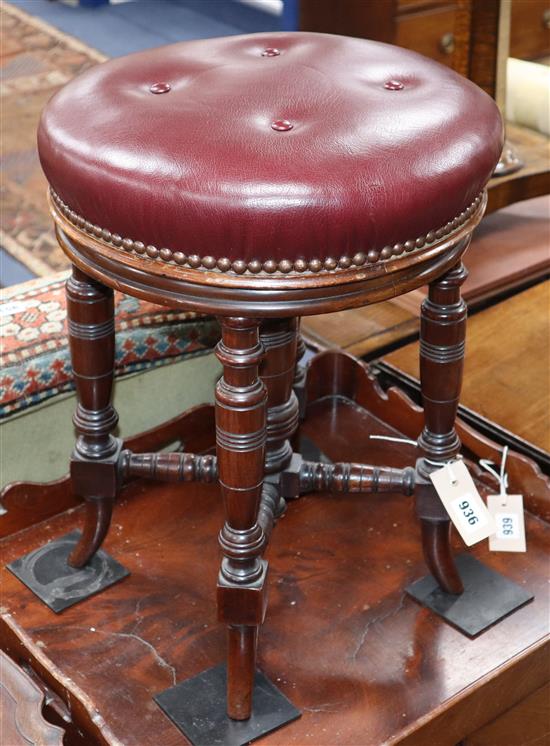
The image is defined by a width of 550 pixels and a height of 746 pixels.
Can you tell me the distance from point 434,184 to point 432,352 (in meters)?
0.21

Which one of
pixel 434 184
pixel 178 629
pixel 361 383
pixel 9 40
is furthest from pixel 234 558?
pixel 9 40

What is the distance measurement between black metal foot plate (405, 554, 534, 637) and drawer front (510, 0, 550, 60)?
119cm

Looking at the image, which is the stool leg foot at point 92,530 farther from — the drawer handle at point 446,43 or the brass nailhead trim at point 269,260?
the drawer handle at point 446,43

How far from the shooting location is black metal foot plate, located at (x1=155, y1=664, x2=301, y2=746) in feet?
3.01

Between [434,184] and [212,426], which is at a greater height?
[434,184]

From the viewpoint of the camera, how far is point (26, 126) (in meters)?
1.44

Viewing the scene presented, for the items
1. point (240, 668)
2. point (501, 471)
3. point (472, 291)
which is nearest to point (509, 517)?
point (501, 471)

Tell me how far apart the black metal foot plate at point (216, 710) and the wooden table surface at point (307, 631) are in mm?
11

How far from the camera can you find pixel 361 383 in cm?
133

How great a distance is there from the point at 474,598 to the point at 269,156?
53 cm

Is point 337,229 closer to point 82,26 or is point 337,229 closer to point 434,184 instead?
point 434,184

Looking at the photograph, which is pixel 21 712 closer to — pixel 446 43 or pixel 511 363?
pixel 511 363

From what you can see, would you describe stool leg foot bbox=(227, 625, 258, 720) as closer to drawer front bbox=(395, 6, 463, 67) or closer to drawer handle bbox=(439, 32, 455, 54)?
drawer front bbox=(395, 6, 463, 67)

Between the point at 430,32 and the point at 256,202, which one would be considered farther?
the point at 430,32
